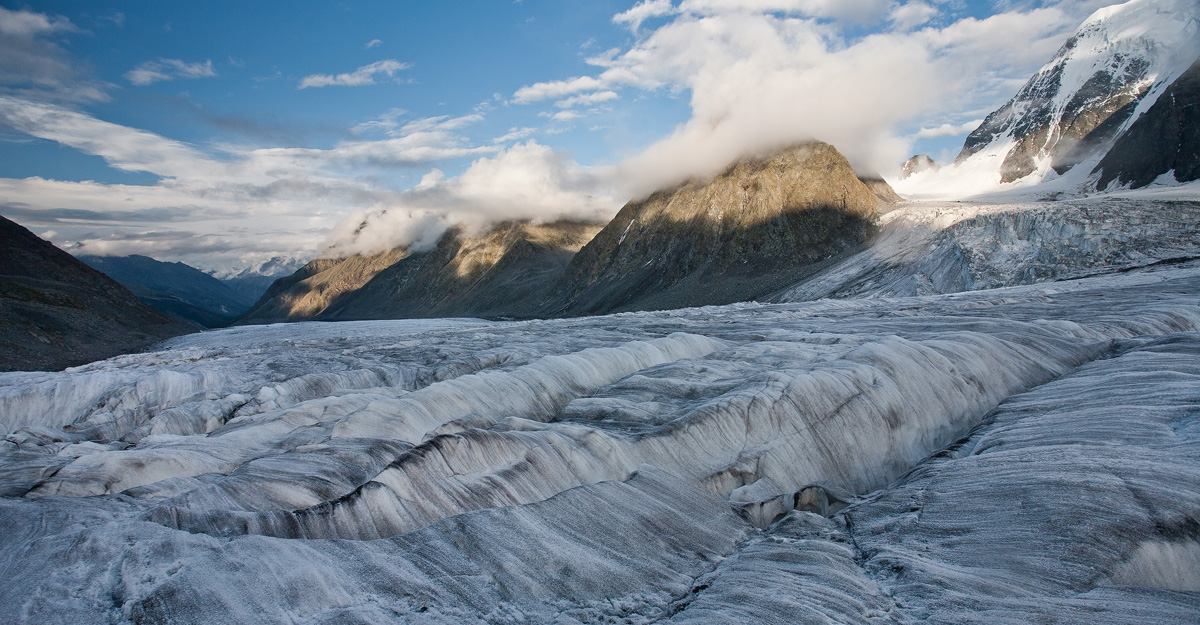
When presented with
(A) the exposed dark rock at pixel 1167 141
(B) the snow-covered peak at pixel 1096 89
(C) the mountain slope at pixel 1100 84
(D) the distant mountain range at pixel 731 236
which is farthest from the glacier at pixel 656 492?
(C) the mountain slope at pixel 1100 84

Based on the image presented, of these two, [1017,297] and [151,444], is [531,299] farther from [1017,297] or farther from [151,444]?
[151,444]

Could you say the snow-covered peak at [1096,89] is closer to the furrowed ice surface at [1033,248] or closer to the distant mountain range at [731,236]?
the distant mountain range at [731,236]

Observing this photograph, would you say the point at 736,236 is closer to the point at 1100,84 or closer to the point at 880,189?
the point at 880,189

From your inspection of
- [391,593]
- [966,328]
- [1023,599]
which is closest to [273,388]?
[391,593]

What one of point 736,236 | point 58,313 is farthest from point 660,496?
point 736,236

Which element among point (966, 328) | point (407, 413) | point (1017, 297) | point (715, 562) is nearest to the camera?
point (715, 562)

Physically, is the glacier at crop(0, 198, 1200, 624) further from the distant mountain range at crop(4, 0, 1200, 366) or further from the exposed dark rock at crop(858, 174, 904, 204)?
the exposed dark rock at crop(858, 174, 904, 204)

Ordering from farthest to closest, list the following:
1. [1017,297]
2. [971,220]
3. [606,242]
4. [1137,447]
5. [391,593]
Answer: [606,242], [971,220], [1017,297], [1137,447], [391,593]
